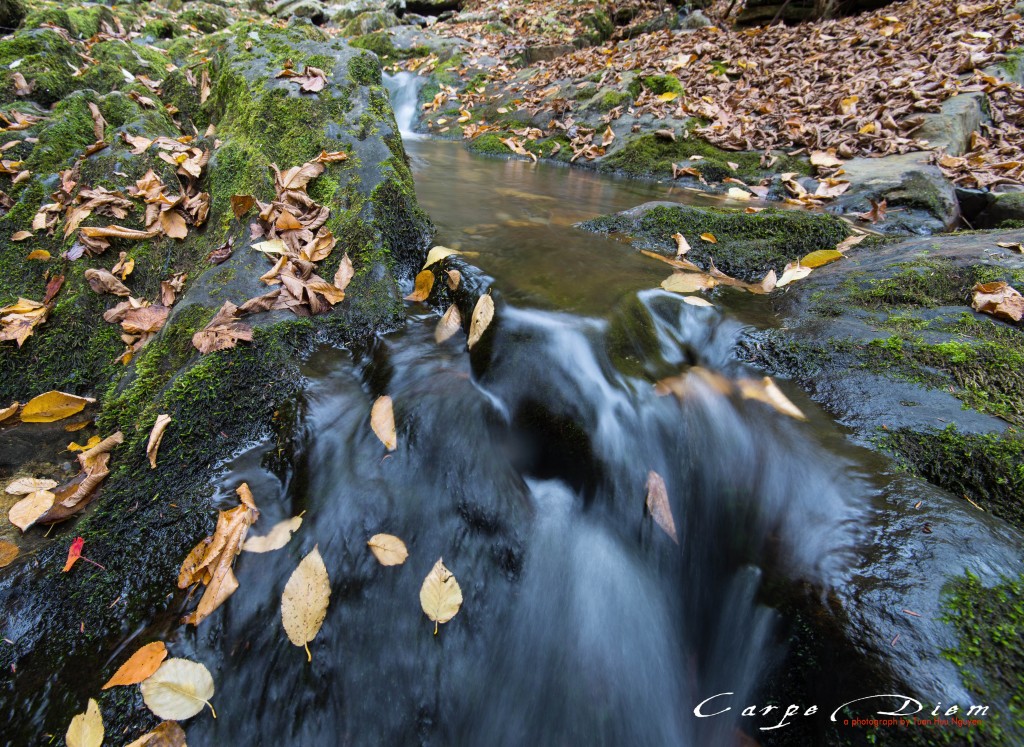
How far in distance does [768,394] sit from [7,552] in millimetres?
3264

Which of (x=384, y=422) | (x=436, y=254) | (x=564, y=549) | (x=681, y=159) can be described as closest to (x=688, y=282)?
(x=436, y=254)

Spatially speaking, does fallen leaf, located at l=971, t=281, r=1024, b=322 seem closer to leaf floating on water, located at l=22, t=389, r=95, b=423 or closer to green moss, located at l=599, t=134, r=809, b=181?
green moss, located at l=599, t=134, r=809, b=181

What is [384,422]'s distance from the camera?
2137 mm

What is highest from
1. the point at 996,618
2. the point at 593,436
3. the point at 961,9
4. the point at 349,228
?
the point at 961,9

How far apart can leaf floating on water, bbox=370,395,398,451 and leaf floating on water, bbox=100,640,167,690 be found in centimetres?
100

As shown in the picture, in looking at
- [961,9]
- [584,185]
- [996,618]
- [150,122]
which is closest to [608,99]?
[584,185]

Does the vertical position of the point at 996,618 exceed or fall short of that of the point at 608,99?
it falls short

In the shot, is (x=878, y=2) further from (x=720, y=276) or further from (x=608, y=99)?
(x=720, y=276)

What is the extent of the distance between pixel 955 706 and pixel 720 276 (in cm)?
264

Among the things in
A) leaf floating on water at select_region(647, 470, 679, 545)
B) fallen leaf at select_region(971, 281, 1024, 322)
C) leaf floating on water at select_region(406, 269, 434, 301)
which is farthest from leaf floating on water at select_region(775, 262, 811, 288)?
leaf floating on water at select_region(406, 269, 434, 301)

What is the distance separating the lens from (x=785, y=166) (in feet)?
19.2

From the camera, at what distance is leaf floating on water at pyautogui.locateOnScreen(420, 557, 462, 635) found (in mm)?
1665

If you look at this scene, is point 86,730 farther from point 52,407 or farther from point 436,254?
point 436,254

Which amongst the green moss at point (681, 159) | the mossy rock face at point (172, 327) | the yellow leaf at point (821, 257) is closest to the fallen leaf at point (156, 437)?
the mossy rock face at point (172, 327)
